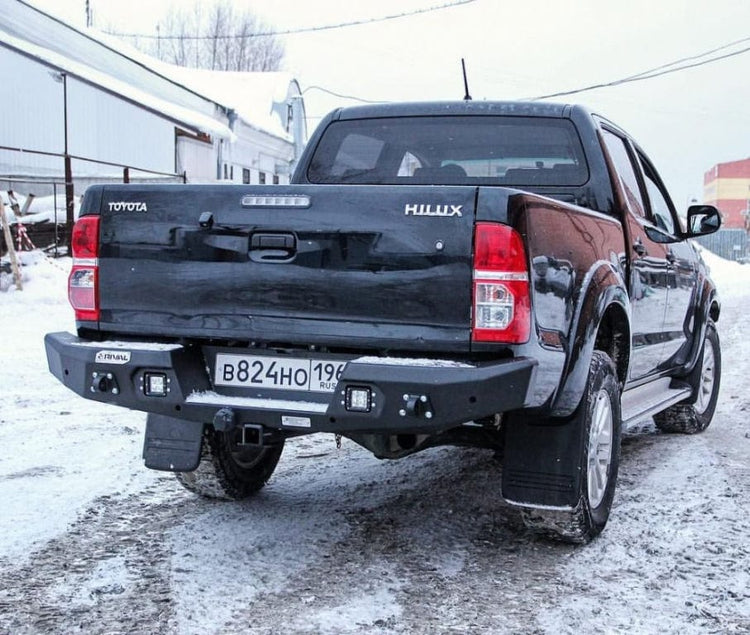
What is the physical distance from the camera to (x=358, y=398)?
3.25 metres

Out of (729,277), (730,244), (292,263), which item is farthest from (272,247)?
(730,244)

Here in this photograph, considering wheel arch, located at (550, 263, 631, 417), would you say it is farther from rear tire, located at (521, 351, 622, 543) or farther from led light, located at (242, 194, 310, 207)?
led light, located at (242, 194, 310, 207)

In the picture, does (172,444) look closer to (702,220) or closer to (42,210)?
(702,220)

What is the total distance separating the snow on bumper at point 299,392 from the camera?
3.17 metres

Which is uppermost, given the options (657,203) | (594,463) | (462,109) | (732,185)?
(732,185)

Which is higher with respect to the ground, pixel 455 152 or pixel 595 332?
pixel 455 152

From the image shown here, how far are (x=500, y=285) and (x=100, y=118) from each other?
1756cm

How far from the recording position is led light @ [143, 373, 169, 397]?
3502 millimetres

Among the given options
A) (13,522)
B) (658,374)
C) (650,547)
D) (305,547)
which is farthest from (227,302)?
(658,374)

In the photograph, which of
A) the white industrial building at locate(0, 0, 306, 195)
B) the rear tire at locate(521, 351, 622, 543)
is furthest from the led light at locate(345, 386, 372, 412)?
the white industrial building at locate(0, 0, 306, 195)

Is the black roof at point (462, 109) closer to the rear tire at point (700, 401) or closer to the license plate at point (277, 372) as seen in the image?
the license plate at point (277, 372)

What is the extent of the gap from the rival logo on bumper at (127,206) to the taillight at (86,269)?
3.2 inches

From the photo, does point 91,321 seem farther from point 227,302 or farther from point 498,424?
point 498,424

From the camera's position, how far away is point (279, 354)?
3486 mm
